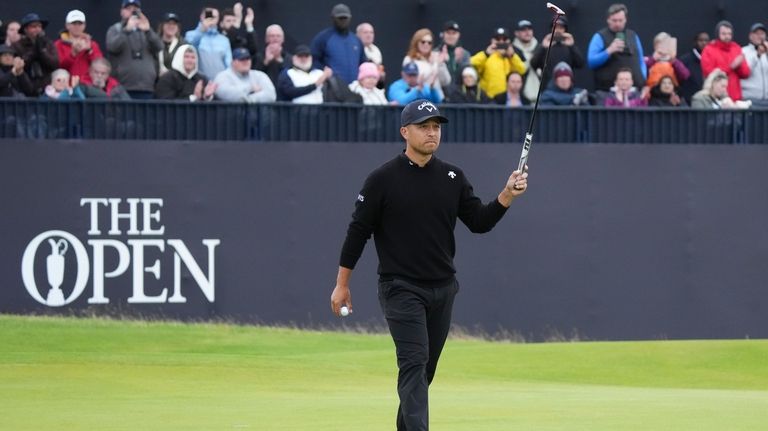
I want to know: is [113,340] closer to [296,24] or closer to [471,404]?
[296,24]

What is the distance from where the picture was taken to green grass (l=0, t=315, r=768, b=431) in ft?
33.1

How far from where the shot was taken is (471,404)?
11.4 metres

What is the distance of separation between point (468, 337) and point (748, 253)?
12.2 ft

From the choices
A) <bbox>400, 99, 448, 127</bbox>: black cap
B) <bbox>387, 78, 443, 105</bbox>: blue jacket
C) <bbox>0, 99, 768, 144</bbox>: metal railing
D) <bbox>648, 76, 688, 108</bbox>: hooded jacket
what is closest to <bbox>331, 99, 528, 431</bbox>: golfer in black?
<bbox>400, 99, 448, 127</bbox>: black cap

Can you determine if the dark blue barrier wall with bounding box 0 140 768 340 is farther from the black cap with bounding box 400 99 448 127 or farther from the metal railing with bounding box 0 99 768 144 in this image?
the black cap with bounding box 400 99 448 127

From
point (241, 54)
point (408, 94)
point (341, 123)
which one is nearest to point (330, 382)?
point (241, 54)

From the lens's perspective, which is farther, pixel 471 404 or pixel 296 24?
pixel 296 24

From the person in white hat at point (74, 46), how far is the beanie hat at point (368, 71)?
3.10 m

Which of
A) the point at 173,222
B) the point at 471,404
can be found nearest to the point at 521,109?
the point at 173,222

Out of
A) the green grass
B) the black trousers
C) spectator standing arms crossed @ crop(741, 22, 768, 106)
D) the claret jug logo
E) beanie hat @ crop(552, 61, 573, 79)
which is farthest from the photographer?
spectator standing arms crossed @ crop(741, 22, 768, 106)

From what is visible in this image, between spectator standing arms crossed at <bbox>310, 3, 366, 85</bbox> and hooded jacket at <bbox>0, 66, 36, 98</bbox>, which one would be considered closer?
hooded jacket at <bbox>0, 66, 36, 98</bbox>

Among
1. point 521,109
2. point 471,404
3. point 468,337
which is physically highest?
point 521,109

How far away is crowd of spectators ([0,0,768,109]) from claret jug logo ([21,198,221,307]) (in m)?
1.34

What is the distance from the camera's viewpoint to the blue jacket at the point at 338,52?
20062 mm
